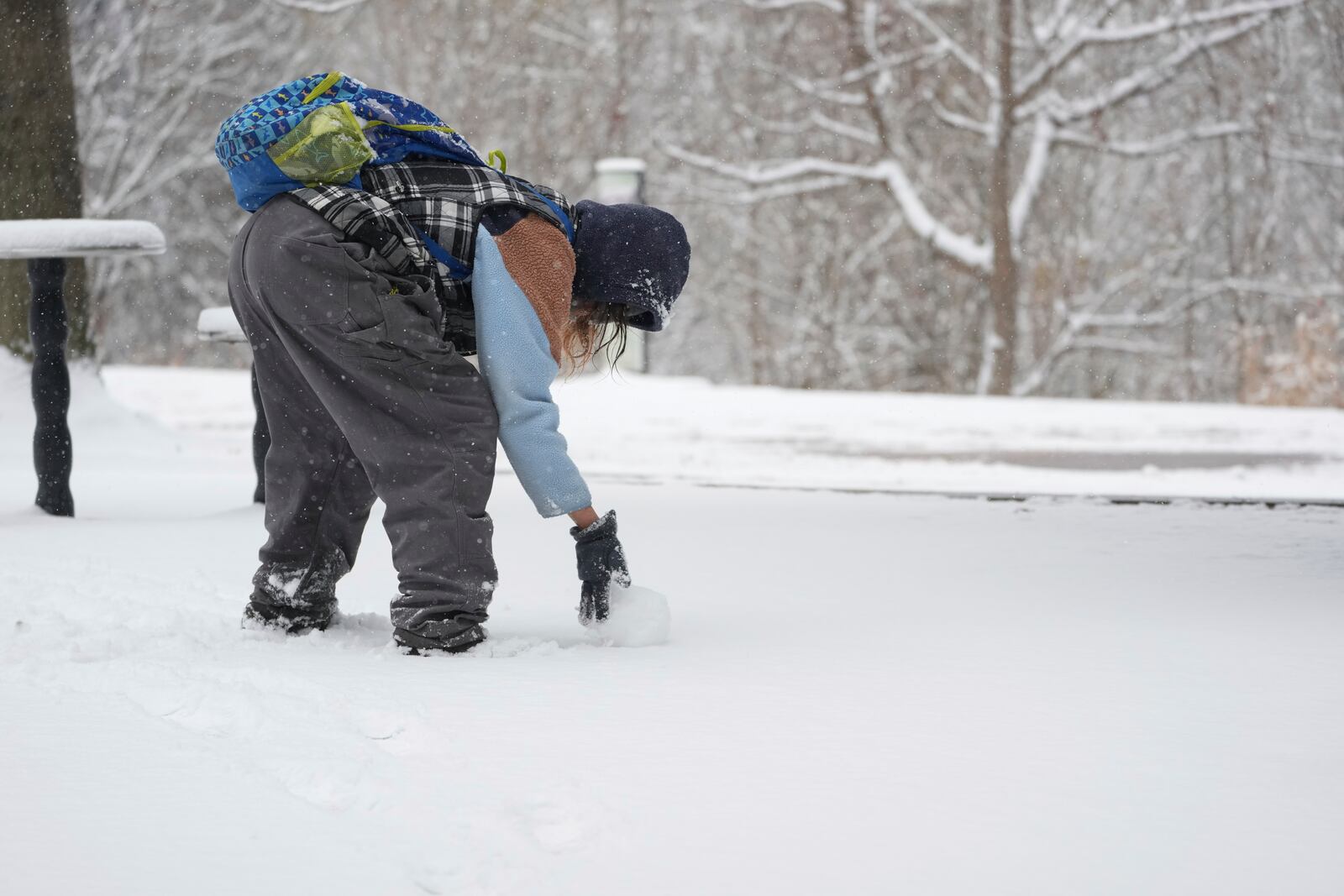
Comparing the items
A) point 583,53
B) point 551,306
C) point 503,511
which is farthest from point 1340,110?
point 551,306

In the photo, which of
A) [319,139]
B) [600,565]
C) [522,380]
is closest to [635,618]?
[600,565]

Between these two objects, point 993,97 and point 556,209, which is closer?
point 556,209

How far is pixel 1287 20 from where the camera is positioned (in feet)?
39.2

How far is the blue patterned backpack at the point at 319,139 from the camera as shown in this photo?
2.06 meters

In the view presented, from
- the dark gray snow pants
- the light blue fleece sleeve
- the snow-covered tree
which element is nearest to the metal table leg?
the dark gray snow pants

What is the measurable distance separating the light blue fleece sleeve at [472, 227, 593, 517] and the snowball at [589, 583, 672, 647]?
0.53 ft

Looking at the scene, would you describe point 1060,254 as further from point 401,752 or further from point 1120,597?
point 401,752

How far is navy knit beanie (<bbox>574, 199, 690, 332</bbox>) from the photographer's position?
213 centimetres

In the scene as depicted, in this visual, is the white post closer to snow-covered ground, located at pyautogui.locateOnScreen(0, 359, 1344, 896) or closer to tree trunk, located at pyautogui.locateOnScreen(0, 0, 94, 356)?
tree trunk, located at pyautogui.locateOnScreen(0, 0, 94, 356)

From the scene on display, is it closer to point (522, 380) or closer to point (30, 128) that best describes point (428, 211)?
point (522, 380)

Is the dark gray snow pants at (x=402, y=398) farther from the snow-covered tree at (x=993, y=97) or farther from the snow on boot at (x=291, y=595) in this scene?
the snow-covered tree at (x=993, y=97)

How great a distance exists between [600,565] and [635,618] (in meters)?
0.10

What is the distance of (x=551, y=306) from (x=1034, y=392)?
1137cm

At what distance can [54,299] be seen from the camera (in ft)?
11.0
